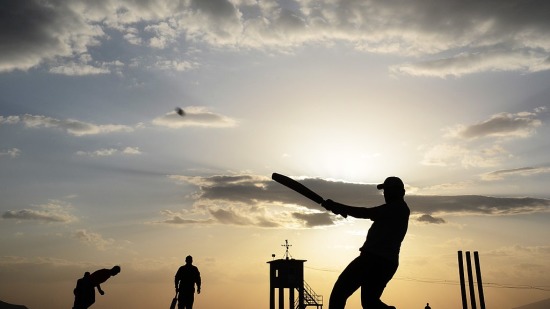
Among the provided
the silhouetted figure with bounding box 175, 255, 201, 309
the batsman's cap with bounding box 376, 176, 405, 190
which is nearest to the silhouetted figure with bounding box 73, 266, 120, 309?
the silhouetted figure with bounding box 175, 255, 201, 309

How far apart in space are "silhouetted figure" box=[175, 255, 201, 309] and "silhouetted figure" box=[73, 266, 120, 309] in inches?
82.9

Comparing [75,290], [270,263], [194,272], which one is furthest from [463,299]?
[75,290]

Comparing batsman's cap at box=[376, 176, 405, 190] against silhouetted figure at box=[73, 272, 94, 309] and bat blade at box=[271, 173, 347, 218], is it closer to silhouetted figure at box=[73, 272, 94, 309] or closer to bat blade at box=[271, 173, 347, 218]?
bat blade at box=[271, 173, 347, 218]

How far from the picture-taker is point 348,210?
634 centimetres

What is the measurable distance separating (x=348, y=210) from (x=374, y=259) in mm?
721

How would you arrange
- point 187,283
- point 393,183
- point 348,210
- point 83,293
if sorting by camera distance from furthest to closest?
point 187,283
point 83,293
point 393,183
point 348,210

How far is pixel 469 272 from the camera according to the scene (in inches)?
1628

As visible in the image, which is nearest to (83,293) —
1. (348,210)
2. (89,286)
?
(89,286)

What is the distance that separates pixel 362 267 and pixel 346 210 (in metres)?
0.77

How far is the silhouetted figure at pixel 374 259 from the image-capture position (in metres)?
5.98

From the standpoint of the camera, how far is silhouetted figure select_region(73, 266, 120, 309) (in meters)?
15.8

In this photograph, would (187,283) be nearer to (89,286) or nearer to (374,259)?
(89,286)

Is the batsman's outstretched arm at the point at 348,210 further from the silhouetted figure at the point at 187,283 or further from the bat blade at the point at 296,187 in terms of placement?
the silhouetted figure at the point at 187,283

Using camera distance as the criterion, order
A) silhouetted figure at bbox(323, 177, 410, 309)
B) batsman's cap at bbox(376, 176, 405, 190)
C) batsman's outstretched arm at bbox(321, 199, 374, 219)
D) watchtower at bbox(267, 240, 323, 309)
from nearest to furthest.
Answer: silhouetted figure at bbox(323, 177, 410, 309) < batsman's outstretched arm at bbox(321, 199, 374, 219) < batsman's cap at bbox(376, 176, 405, 190) < watchtower at bbox(267, 240, 323, 309)
